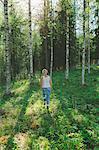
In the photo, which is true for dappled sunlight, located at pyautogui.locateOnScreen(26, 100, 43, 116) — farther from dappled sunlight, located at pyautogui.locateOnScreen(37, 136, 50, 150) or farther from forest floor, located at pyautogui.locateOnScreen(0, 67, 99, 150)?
dappled sunlight, located at pyautogui.locateOnScreen(37, 136, 50, 150)

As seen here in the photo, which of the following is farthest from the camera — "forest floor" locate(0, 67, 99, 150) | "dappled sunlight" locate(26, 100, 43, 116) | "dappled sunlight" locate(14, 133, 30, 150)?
"dappled sunlight" locate(26, 100, 43, 116)

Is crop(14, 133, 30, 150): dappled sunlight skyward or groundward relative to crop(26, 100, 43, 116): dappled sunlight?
groundward

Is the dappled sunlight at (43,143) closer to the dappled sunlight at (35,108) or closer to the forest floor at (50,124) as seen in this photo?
the forest floor at (50,124)

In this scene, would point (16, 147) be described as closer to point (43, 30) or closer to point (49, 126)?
point (49, 126)

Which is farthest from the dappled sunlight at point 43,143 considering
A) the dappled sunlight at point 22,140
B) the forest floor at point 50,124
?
the dappled sunlight at point 22,140

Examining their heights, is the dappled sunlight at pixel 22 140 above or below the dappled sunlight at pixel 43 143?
below

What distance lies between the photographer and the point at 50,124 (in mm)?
14719

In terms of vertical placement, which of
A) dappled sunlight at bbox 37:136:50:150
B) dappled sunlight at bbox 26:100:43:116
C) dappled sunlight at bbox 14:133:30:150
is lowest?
dappled sunlight at bbox 14:133:30:150

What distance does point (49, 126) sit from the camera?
14344 mm

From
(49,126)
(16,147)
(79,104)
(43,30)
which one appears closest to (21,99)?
(79,104)

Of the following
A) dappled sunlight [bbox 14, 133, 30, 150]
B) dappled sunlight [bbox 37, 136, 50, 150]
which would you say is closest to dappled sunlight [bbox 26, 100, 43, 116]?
dappled sunlight [bbox 14, 133, 30, 150]

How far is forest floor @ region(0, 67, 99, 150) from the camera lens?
11.8 m

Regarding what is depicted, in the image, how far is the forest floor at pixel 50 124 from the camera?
11.8 m

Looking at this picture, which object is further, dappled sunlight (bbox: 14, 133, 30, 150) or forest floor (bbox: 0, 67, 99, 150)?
forest floor (bbox: 0, 67, 99, 150)
